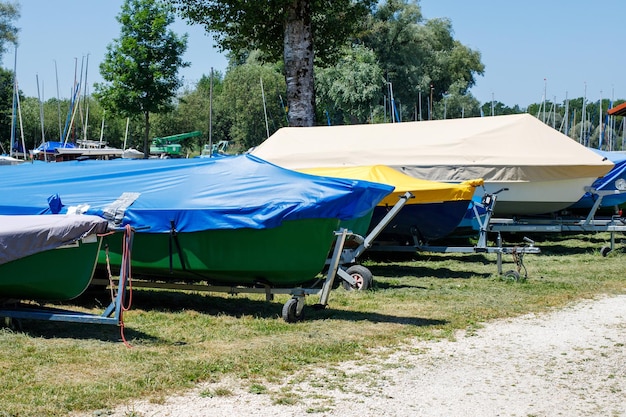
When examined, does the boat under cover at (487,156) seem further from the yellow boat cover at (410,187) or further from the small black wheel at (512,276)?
the small black wheel at (512,276)

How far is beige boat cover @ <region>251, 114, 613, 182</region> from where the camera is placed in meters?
16.6

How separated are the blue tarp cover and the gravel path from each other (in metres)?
2.09

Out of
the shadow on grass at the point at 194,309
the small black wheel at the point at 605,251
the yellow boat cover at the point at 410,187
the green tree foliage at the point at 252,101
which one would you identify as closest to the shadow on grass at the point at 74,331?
the shadow on grass at the point at 194,309

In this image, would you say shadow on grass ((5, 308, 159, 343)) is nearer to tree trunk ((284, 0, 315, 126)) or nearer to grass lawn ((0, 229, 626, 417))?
grass lawn ((0, 229, 626, 417))

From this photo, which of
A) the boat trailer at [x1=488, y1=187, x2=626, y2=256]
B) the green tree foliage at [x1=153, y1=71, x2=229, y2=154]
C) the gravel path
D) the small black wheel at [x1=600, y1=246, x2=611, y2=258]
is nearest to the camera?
the gravel path

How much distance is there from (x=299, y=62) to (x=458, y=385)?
59.1 feet

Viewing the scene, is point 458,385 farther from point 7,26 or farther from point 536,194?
point 7,26

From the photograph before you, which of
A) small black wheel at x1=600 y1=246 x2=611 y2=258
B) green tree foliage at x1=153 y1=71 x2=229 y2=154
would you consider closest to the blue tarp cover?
small black wheel at x1=600 y1=246 x2=611 y2=258

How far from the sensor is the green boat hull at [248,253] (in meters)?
9.47

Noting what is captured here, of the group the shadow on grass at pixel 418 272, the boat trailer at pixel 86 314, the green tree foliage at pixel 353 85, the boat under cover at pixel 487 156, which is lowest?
the shadow on grass at pixel 418 272

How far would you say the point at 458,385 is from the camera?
677 cm

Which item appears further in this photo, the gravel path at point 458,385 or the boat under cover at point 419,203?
the boat under cover at point 419,203

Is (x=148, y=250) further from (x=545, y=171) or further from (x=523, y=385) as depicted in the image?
(x=545, y=171)

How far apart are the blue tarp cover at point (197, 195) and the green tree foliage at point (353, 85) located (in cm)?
4422
